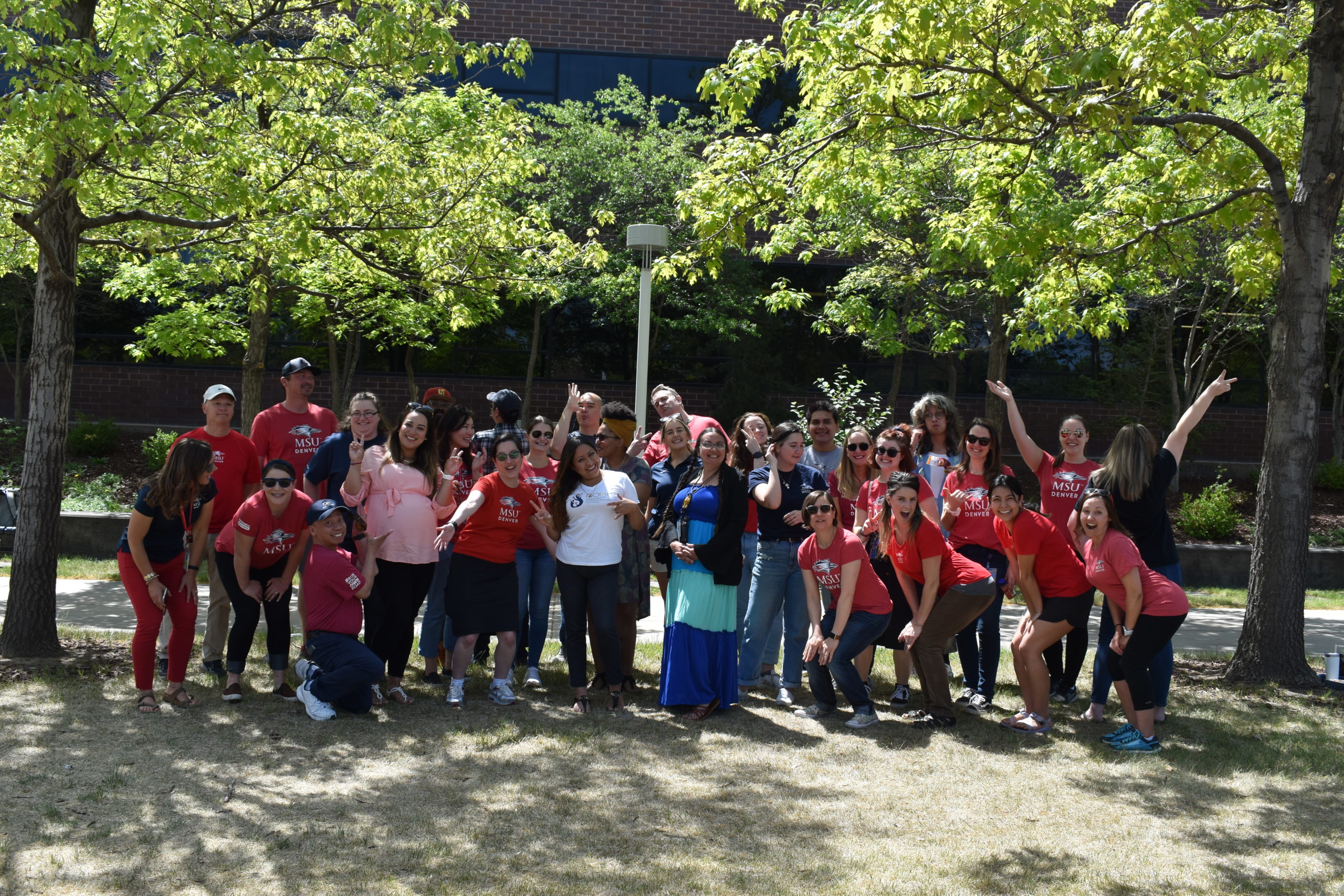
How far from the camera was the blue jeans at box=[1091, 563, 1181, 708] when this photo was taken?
655 centimetres

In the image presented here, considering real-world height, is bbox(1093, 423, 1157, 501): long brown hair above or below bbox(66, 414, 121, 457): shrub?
above

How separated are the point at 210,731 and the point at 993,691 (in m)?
4.69

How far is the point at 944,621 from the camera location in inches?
253

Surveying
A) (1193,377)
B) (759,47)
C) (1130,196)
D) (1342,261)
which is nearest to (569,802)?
(759,47)

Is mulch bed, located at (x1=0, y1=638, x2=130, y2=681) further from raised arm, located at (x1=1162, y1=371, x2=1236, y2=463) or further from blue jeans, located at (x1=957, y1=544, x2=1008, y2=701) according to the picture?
raised arm, located at (x1=1162, y1=371, x2=1236, y2=463)

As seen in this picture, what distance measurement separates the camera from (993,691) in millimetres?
7219

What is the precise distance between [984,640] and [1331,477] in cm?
1374

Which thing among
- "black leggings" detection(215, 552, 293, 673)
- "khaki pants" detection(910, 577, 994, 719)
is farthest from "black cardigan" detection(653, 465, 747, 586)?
"black leggings" detection(215, 552, 293, 673)

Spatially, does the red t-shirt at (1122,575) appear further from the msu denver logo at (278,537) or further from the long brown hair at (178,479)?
the long brown hair at (178,479)

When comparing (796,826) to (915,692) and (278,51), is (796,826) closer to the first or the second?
(915,692)

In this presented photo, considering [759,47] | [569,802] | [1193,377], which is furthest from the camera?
[1193,377]

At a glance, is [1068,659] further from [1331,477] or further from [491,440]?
[1331,477]

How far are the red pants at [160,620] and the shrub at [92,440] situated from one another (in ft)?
40.5

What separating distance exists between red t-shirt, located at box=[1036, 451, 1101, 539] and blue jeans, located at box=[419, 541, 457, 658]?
12.6 feet
